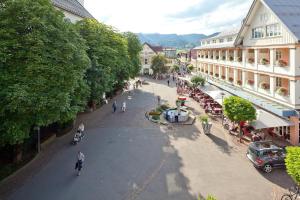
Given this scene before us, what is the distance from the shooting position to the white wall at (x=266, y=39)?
2492 centimetres

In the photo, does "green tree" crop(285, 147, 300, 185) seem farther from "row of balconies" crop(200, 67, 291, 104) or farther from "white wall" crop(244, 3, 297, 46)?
"white wall" crop(244, 3, 297, 46)

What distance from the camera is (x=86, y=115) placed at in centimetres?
3903

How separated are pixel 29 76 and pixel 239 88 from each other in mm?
26989

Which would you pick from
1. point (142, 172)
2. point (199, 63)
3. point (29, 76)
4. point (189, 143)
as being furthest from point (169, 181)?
point (199, 63)

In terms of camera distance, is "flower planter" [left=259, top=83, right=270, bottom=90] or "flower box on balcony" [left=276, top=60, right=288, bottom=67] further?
"flower planter" [left=259, top=83, right=270, bottom=90]

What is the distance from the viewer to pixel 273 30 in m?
27.7

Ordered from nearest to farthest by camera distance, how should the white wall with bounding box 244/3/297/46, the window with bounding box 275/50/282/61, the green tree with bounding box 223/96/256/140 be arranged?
the white wall with bounding box 244/3/297/46
the green tree with bounding box 223/96/256/140
the window with bounding box 275/50/282/61

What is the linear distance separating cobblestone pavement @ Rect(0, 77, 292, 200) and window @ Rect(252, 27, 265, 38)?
1076 centimetres

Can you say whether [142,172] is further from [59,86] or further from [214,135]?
[214,135]

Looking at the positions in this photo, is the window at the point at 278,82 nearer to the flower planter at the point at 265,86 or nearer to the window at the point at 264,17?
the flower planter at the point at 265,86

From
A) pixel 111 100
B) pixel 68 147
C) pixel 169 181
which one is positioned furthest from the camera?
pixel 111 100

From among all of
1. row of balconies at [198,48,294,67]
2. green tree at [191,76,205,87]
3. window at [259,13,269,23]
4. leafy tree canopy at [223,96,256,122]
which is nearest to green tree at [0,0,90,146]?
leafy tree canopy at [223,96,256,122]

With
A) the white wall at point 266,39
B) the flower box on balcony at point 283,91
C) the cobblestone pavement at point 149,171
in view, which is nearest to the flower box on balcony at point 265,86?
the flower box on balcony at point 283,91

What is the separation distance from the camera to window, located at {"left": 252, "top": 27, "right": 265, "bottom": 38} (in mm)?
29859
